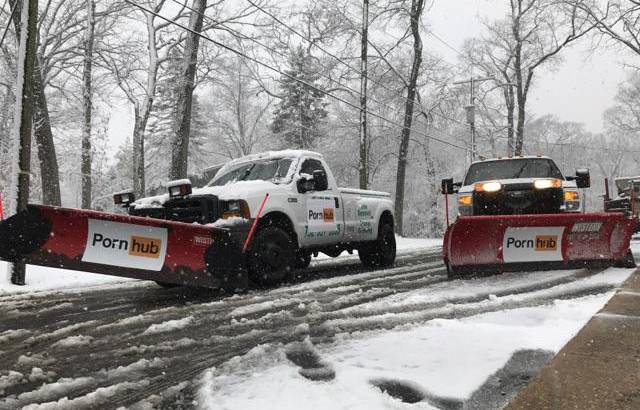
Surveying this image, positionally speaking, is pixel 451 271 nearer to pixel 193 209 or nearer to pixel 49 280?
pixel 193 209

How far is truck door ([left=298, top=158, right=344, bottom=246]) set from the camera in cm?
761

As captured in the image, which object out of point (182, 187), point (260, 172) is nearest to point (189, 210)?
point (182, 187)

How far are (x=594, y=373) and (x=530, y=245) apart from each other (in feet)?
14.9

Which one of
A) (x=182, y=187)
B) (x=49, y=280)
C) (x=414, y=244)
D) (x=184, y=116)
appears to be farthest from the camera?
(x=414, y=244)

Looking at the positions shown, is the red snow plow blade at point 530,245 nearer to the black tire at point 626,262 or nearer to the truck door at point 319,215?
the black tire at point 626,262

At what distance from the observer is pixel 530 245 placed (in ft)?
24.0

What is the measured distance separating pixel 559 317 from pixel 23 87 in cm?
774

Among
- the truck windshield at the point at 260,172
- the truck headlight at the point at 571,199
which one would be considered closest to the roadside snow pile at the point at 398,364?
the truck windshield at the point at 260,172

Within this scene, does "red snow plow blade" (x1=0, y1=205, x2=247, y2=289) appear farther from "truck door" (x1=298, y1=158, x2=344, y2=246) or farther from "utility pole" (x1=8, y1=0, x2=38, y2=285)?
"utility pole" (x1=8, y1=0, x2=38, y2=285)

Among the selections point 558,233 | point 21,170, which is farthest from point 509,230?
point 21,170

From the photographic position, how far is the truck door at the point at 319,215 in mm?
7613

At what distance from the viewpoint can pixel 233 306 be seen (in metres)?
5.45

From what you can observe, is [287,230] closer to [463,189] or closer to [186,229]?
[186,229]

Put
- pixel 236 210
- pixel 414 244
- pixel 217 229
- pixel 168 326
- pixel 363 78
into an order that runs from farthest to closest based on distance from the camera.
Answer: pixel 363 78, pixel 414 244, pixel 236 210, pixel 217 229, pixel 168 326
